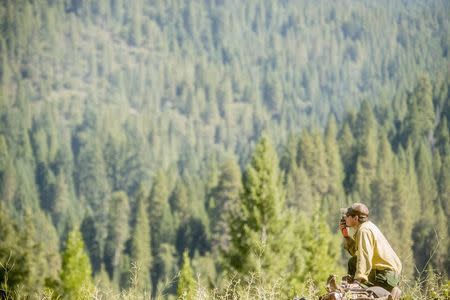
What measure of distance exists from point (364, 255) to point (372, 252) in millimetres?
126

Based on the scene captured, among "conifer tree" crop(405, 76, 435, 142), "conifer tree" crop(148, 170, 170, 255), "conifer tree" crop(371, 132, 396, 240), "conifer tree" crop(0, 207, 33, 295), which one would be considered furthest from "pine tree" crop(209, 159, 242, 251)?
"conifer tree" crop(405, 76, 435, 142)

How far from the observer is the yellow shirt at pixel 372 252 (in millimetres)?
7441

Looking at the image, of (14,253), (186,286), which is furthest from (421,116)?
(186,286)

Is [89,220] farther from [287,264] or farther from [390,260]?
[390,260]

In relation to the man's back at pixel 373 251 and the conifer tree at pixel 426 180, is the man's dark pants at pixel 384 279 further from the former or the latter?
the conifer tree at pixel 426 180

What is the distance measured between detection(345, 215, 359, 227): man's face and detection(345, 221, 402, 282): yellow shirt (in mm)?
161

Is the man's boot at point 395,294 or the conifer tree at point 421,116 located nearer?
the man's boot at point 395,294

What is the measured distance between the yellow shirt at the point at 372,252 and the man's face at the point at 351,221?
161 mm

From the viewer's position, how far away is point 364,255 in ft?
24.5

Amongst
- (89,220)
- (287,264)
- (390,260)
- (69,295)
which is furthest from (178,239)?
(390,260)

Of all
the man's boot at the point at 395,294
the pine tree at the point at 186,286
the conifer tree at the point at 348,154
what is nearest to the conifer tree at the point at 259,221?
the pine tree at the point at 186,286

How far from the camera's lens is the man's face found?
7.87 meters

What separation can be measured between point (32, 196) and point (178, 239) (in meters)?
64.1

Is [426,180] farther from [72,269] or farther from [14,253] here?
[14,253]
